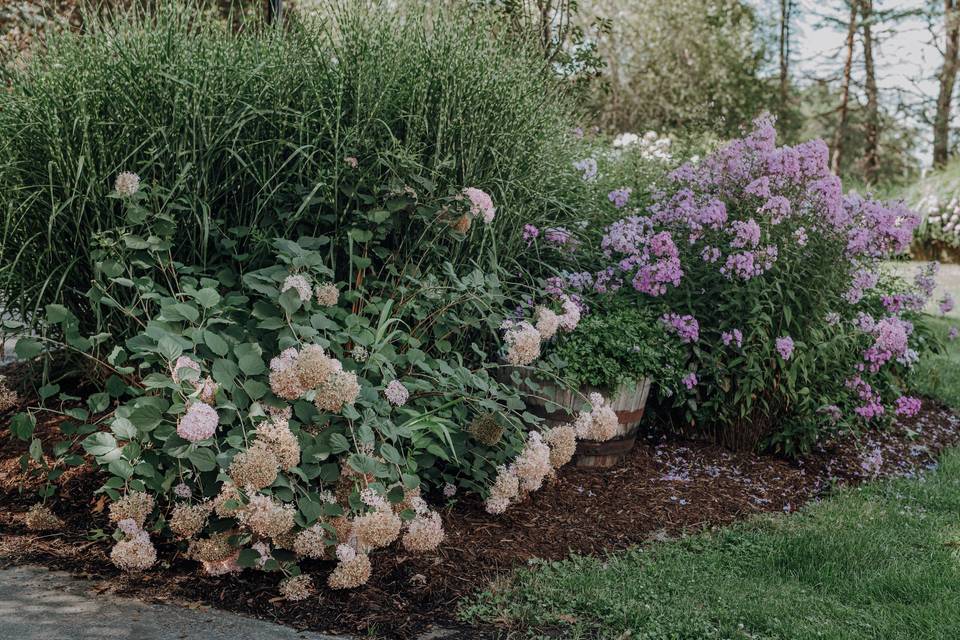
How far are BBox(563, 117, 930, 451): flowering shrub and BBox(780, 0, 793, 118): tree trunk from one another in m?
14.1

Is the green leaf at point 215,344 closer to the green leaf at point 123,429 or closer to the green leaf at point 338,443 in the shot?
the green leaf at point 123,429

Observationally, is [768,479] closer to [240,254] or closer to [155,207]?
[240,254]

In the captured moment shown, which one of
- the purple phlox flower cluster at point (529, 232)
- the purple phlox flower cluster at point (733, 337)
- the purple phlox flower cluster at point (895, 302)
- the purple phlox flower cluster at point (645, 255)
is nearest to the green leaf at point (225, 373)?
the purple phlox flower cluster at point (529, 232)

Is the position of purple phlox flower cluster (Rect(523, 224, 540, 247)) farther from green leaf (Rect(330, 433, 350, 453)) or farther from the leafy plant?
green leaf (Rect(330, 433, 350, 453))

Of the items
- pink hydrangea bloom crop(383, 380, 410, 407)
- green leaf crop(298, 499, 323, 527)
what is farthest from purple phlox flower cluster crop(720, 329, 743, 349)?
green leaf crop(298, 499, 323, 527)

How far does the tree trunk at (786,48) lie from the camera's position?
55.9 ft

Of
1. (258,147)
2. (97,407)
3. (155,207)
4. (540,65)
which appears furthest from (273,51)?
(97,407)

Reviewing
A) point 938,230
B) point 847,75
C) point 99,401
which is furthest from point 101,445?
point 847,75

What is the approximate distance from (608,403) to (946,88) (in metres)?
14.7

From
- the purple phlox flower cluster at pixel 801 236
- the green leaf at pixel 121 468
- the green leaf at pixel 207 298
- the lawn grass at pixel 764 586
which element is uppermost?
the purple phlox flower cluster at pixel 801 236

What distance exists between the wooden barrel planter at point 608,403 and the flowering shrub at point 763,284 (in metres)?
0.30

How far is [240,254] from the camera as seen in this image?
10.4 ft

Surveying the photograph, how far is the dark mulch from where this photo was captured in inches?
95.7

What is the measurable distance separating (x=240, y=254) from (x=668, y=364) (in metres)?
1.90
